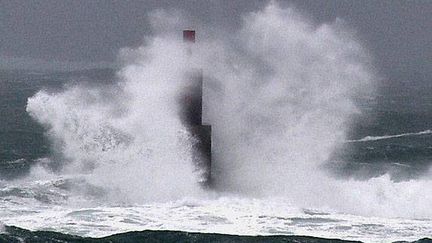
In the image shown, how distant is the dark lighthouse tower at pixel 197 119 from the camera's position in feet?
250

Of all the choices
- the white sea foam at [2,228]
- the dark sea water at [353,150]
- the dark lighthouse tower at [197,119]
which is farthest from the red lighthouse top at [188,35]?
the white sea foam at [2,228]

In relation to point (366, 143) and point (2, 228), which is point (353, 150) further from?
point (2, 228)

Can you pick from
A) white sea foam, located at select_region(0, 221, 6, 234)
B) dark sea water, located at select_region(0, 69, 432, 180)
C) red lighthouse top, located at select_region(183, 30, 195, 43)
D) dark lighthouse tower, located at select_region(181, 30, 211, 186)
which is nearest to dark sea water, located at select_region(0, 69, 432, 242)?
dark sea water, located at select_region(0, 69, 432, 180)

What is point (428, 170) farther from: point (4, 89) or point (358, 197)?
point (4, 89)

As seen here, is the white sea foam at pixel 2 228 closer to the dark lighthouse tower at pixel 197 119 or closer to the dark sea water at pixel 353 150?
the dark sea water at pixel 353 150

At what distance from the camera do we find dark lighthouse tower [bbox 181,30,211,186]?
76062 millimetres

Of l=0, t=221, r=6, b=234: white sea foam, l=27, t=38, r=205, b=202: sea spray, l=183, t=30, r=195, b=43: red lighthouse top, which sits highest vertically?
l=183, t=30, r=195, b=43: red lighthouse top

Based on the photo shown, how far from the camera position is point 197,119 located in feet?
253

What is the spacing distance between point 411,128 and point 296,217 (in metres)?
66.0

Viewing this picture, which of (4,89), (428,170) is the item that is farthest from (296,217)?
(4,89)

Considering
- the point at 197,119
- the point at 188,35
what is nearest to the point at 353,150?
the point at 197,119

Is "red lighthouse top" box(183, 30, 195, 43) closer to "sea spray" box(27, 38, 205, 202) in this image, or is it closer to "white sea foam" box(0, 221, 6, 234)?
"sea spray" box(27, 38, 205, 202)

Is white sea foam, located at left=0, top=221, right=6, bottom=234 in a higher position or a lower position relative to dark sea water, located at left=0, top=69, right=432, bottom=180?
lower

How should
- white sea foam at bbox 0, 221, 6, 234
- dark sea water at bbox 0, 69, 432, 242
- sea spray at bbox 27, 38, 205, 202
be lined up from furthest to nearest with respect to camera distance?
sea spray at bbox 27, 38, 205, 202
dark sea water at bbox 0, 69, 432, 242
white sea foam at bbox 0, 221, 6, 234
